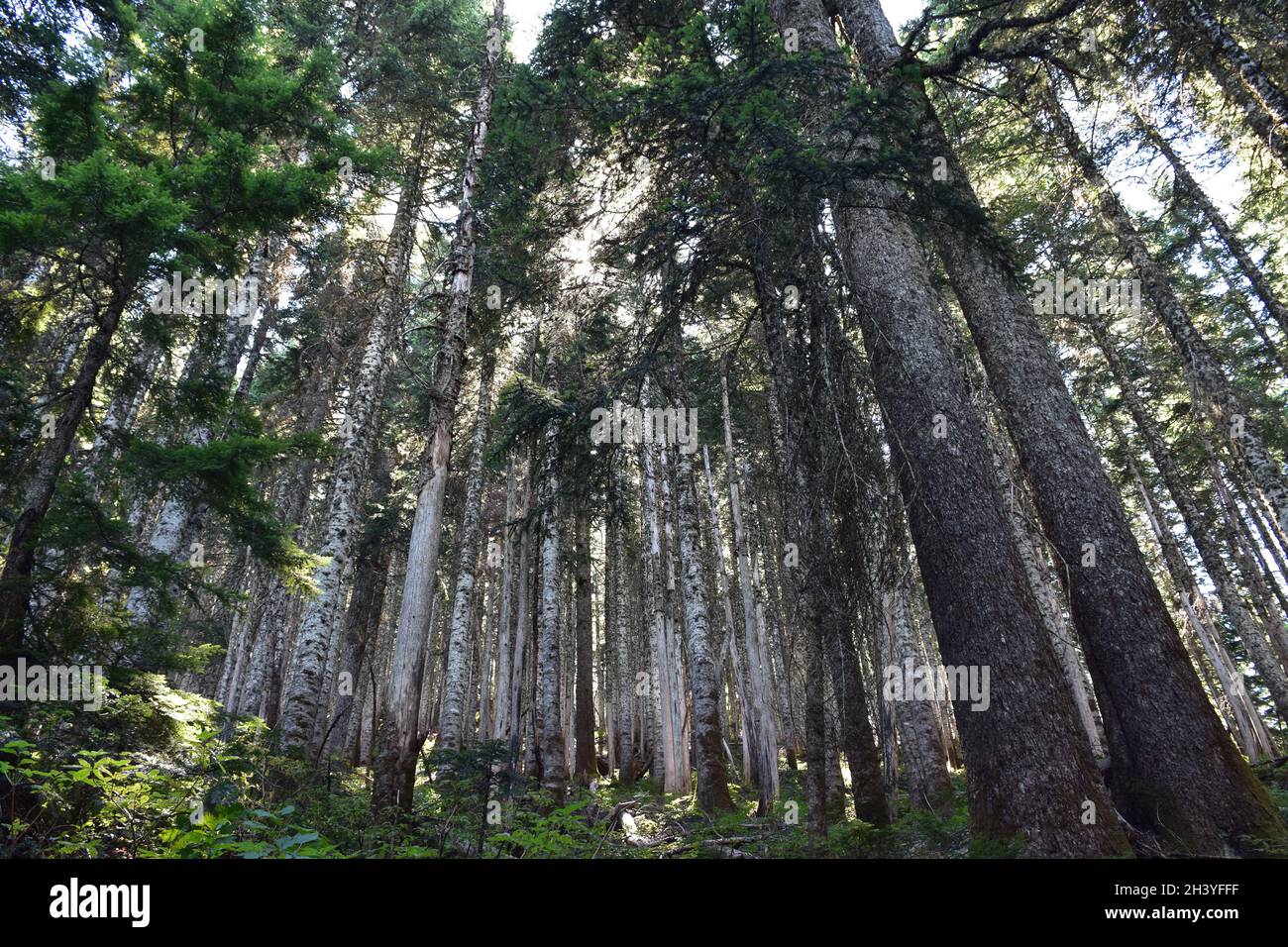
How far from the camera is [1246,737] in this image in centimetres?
1738

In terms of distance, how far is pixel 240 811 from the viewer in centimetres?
329

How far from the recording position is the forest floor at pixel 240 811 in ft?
10.9


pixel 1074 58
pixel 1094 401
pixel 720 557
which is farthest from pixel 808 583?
pixel 1094 401

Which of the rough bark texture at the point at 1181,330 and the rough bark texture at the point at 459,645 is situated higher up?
the rough bark texture at the point at 1181,330

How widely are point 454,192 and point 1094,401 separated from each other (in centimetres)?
1909

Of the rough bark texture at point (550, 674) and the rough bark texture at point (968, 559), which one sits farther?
the rough bark texture at point (550, 674)

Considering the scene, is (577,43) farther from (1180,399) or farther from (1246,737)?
(1246,737)

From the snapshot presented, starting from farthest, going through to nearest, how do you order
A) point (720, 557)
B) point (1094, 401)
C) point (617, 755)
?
point (617, 755) < point (1094, 401) < point (720, 557)
